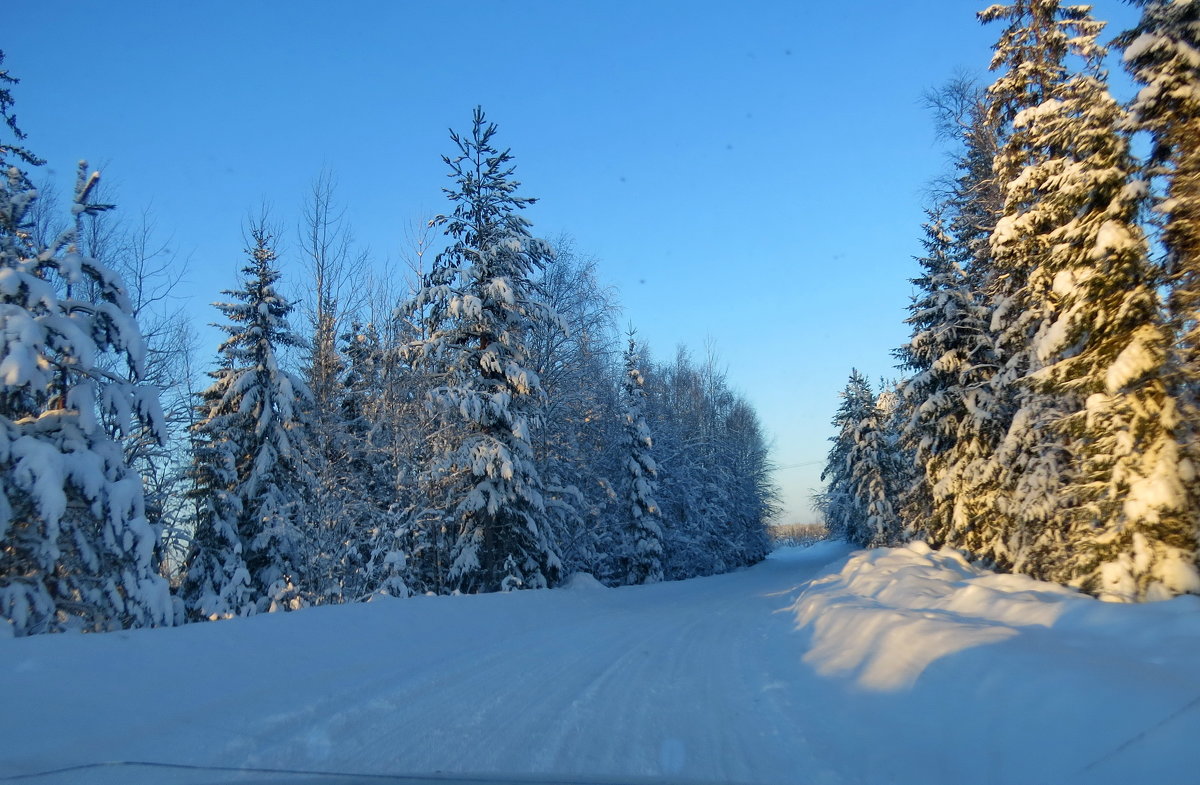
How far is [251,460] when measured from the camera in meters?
19.0

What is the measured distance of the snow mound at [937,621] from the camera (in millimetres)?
6387

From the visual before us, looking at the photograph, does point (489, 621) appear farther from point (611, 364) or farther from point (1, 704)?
point (611, 364)

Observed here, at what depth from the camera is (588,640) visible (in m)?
10.8

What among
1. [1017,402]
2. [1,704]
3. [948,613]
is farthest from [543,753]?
[1017,402]

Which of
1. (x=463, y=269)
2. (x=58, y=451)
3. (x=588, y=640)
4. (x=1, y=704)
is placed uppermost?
(x=463, y=269)

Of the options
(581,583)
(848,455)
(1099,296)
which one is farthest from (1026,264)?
(848,455)

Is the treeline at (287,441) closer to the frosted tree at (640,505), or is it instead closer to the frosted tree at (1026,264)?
the frosted tree at (640,505)

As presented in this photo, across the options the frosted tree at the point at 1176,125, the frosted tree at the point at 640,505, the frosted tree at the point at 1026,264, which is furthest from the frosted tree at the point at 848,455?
the frosted tree at the point at 1176,125

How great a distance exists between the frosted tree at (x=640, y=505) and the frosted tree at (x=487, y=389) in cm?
1297

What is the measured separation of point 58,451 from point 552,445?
16567mm

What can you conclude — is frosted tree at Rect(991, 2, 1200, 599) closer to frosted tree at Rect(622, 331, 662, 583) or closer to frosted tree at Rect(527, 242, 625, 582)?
frosted tree at Rect(527, 242, 625, 582)

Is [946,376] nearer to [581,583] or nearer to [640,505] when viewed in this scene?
[581,583]

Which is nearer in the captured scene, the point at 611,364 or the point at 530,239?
the point at 530,239

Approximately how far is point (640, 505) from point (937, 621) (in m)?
24.9
